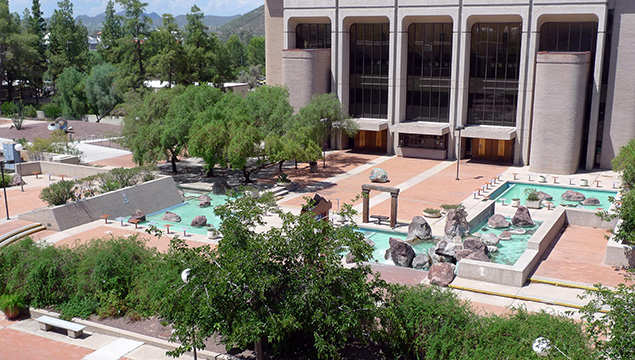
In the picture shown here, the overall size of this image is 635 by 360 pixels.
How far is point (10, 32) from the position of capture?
78.6 m

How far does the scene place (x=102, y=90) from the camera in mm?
74562

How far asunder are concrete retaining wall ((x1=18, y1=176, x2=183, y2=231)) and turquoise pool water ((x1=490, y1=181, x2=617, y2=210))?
18905 mm

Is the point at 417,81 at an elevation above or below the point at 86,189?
above

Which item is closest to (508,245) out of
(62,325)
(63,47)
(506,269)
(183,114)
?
Answer: (506,269)

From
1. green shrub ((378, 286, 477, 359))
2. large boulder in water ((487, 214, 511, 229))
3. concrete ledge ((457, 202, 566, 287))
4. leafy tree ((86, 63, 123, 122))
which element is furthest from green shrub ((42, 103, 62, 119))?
green shrub ((378, 286, 477, 359))

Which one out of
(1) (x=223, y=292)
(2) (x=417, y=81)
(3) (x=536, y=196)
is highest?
(2) (x=417, y=81)

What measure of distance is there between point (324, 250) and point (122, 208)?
19.7 m

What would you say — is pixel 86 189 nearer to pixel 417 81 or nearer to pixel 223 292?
pixel 223 292

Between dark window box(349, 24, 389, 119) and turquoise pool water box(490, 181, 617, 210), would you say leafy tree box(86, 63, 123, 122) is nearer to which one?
dark window box(349, 24, 389, 119)

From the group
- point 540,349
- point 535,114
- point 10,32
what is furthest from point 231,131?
point 10,32

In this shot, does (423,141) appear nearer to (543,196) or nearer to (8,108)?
(543,196)

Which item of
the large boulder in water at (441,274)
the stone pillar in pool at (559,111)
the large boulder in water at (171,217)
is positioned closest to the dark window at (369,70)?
the stone pillar in pool at (559,111)

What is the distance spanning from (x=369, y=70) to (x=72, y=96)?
42.1m

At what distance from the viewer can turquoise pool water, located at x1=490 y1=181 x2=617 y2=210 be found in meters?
37.1
